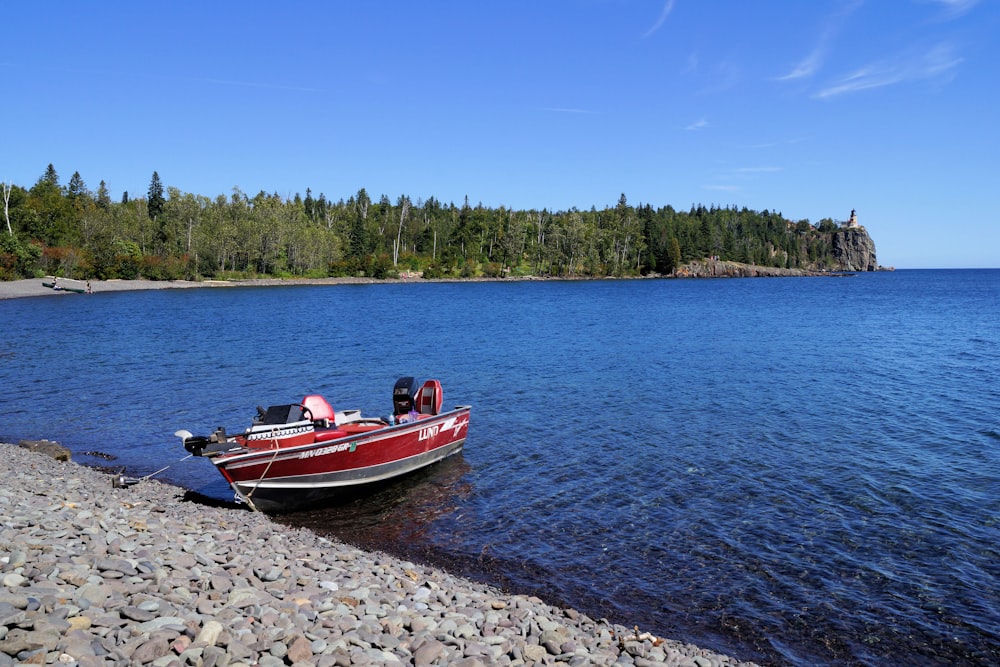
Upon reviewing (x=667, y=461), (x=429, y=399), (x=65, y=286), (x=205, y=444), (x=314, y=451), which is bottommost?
(x=667, y=461)

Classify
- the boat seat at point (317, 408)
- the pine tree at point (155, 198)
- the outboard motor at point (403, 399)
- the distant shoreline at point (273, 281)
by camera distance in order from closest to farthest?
the boat seat at point (317, 408), the outboard motor at point (403, 399), the distant shoreline at point (273, 281), the pine tree at point (155, 198)

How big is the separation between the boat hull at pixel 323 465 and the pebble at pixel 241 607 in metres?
2.12

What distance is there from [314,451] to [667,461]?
906 centimetres

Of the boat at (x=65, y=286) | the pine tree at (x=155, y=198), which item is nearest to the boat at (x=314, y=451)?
the boat at (x=65, y=286)

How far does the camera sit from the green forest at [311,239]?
357 feet

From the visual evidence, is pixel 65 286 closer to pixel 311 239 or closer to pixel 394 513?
pixel 311 239

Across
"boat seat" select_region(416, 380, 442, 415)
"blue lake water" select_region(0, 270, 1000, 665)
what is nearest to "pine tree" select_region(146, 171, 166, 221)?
"blue lake water" select_region(0, 270, 1000, 665)

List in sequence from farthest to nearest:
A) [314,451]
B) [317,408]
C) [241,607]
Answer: [317,408], [314,451], [241,607]

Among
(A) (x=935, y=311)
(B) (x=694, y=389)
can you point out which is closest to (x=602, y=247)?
(A) (x=935, y=311)

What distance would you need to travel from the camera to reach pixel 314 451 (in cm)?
1464

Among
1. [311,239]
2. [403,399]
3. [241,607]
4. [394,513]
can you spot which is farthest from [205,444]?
[311,239]

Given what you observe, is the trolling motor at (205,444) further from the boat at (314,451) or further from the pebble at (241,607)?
the pebble at (241,607)

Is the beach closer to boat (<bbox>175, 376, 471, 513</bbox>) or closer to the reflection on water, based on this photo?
boat (<bbox>175, 376, 471, 513</bbox>)

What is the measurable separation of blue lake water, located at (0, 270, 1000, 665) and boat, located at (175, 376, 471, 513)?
1.97 ft
